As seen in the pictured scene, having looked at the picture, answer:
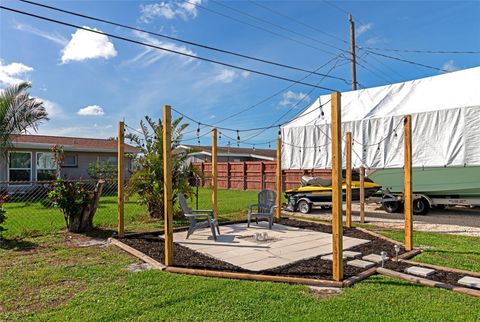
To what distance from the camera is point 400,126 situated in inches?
407

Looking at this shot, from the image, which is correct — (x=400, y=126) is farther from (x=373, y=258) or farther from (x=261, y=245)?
(x=261, y=245)

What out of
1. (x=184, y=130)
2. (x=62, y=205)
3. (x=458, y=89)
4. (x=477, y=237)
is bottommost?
(x=477, y=237)

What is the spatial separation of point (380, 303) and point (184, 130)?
7945 millimetres

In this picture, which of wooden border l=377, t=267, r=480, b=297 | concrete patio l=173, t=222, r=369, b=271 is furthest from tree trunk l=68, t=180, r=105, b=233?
wooden border l=377, t=267, r=480, b=297

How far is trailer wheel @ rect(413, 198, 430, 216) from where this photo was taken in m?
11.9

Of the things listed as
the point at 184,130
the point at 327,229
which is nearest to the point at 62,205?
the point at 184,130

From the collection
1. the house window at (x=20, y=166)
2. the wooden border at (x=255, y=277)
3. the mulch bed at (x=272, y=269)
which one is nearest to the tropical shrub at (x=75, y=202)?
the mulch bed at (x=272, y=269)

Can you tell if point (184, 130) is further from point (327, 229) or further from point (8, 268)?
point (8, 268)

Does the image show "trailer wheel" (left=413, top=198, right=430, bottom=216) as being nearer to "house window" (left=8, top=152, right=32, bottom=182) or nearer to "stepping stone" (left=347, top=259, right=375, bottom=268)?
"stepping stone" (left=347, top=259, right=375, bottom=268)

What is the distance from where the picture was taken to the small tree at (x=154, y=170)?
9898 millimetres

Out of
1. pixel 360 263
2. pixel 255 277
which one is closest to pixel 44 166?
pixel 255 277

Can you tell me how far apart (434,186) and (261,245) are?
7.58 m

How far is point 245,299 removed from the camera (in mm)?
3838

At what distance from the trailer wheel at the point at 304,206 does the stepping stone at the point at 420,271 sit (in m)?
7.43
